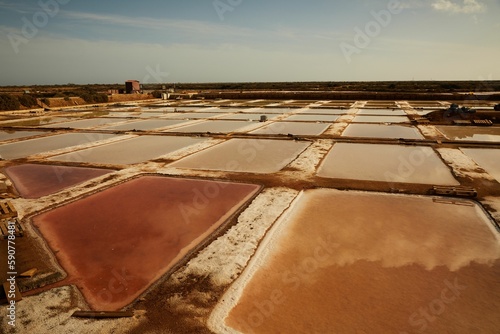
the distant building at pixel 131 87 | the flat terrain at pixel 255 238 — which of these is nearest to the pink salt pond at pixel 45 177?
the flat terrain at pixel 255 238

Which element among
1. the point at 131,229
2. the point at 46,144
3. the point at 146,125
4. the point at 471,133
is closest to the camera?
the point at 131,229

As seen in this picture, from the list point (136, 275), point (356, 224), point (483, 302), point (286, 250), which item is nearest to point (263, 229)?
point (286, 250)

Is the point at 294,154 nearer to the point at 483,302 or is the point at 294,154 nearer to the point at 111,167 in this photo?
the point at 111,167

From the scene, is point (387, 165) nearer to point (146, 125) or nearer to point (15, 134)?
point (146, 125)

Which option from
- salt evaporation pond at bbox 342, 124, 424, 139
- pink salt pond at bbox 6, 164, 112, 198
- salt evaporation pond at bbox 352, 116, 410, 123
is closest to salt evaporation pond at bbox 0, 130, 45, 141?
pink salt pond at bbox 6, 164, 112, 198

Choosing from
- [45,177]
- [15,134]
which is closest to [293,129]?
[45,177]
